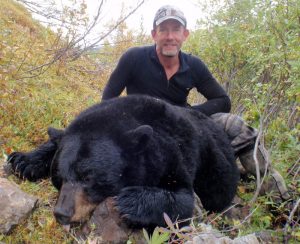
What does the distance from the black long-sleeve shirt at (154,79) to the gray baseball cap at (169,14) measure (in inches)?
11.9

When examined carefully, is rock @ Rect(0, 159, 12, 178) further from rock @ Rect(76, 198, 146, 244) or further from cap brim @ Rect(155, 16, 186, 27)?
cap brim @ Rect(155, 16, 186, 27)

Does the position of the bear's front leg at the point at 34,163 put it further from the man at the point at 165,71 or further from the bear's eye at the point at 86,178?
the man at the point at 165,71

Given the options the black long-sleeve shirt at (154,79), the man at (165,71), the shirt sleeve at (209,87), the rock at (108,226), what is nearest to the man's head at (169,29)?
the man at (165,71)

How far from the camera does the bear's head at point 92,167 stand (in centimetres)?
234

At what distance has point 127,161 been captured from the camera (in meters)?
2.50

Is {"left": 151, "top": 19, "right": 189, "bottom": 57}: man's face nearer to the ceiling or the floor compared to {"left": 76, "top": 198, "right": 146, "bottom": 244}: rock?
nearer to the ceiling

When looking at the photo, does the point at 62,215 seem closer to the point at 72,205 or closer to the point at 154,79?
the point at 72,205

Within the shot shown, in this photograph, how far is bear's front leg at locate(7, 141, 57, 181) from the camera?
10.2 feet

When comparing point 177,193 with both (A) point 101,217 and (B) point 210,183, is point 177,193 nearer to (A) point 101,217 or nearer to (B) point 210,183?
(A) point 101,217

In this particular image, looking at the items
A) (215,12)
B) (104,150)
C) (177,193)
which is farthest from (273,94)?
(215,12)

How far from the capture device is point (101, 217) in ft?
7.92

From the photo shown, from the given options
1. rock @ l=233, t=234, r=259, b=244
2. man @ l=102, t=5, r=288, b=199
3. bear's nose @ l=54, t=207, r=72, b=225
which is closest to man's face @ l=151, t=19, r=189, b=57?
man @ l=102, t=5, r=288, b=199

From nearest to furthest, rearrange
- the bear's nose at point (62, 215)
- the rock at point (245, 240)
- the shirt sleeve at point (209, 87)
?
the rock at point (245, 240) < the bear's nose at point (62, 215) < the shirt sleeve at point (209, 87)

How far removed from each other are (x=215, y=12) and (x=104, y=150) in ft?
16.1
